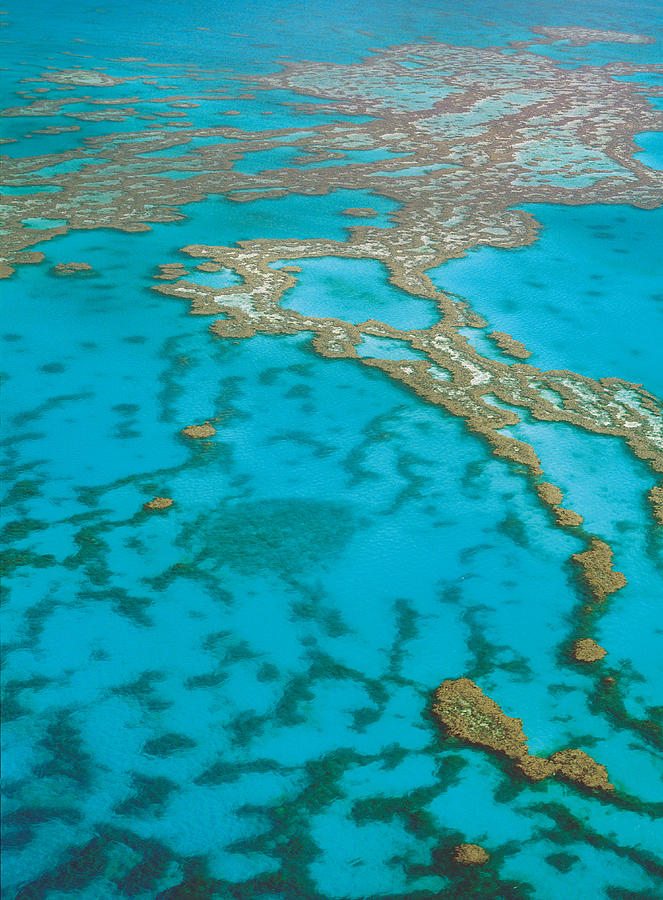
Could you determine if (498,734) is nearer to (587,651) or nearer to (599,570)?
(587,651)

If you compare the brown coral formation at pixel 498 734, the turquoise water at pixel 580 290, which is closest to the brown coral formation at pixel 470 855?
the brown coral formation at pixel 498 734

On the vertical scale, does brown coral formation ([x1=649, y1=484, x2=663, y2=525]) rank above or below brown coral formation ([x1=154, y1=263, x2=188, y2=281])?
below

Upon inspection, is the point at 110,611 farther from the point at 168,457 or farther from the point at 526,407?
the point at 526,407

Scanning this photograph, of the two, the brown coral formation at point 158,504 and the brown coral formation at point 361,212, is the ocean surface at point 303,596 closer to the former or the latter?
the brown coral formation at point 158,504

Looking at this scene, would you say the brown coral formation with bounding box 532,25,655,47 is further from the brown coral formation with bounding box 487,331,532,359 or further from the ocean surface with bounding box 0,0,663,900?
the brown coral formation with bounding box 487,331,532,359

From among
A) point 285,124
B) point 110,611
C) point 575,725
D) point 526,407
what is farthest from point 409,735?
point 285,124

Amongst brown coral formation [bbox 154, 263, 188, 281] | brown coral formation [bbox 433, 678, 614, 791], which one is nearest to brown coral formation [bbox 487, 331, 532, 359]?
brown coral formation [bbox 154, 263, 188, 281]
